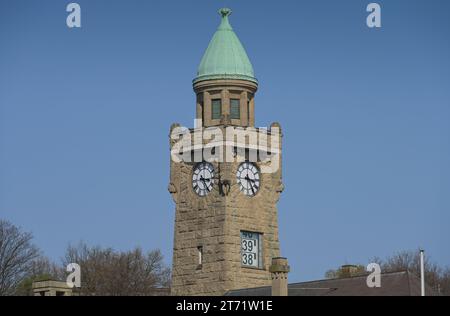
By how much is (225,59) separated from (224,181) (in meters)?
7.46

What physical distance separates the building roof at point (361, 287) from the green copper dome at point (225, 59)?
1749 cm

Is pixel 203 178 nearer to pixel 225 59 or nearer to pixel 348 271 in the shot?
pixel 225 59

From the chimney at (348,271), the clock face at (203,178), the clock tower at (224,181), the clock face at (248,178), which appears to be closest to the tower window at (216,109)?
the clock tower at (224,181)

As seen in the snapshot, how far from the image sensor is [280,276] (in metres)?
95.5

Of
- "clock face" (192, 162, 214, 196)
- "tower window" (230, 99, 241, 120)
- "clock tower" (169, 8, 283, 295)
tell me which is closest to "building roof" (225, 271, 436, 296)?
"clock tower" (169, 8, 283, 295)

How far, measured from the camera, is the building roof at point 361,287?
89.4 metres

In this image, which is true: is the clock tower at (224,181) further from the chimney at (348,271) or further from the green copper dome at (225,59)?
the chimney at (348,271)

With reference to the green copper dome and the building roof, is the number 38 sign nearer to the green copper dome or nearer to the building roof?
the green copper dome

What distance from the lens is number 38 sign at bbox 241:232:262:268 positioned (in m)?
113

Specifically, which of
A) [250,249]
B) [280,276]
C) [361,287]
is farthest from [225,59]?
[361,287]

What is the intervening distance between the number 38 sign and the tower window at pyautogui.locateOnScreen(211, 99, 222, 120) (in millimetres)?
7104

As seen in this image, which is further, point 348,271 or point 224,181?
point 224,181

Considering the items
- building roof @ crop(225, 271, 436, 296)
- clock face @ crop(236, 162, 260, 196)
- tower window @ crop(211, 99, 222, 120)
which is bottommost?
building roof @ crop(225, 271, 436, 296)
